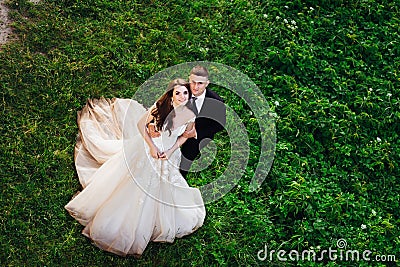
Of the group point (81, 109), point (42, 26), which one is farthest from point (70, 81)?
point (42, 26)

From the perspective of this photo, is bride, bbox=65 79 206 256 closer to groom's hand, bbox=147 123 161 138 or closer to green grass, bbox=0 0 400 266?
groom's hand, bbox=147 123 161 138

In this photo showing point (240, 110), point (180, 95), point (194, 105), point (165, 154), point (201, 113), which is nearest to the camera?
point (180, 95)

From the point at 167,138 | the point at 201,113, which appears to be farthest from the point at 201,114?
the point at 167,138

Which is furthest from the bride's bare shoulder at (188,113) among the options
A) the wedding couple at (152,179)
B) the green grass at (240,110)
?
the green grass at (240,110)

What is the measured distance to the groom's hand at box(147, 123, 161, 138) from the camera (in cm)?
451

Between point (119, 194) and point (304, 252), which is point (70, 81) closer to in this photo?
point (119, 194)

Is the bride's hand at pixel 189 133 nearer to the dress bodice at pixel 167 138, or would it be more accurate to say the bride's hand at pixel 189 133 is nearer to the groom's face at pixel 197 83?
the dress bodice at pixel 167 138

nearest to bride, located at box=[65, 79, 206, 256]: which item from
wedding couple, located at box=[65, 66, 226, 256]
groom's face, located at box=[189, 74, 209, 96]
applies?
wedding couple, located at box=[65, 66, 226, 256]

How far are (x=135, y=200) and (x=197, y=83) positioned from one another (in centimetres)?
105

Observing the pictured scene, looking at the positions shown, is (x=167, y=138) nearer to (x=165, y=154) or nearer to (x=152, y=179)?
(x=165, y=154)

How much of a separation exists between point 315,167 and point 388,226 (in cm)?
87

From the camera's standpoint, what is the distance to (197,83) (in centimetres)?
427

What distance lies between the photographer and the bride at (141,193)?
15.0 ft

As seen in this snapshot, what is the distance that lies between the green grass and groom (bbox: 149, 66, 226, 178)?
0.68 m
